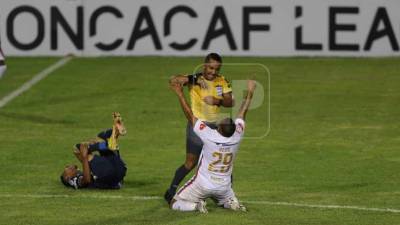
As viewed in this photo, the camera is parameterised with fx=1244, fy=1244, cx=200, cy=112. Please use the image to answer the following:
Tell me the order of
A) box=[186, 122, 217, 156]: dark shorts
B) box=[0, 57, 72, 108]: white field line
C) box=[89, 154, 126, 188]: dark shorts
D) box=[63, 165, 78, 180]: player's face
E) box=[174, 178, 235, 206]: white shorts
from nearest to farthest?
box=[174, 178, 235, 206]: white shorts, box=[186, 122, 217, 156]: dark shorts, box=[89, 154, 126, 188]: dark shorts, box=[63, 165, 78, 180]: player's face, box=[0, 57, 72, 108]: white field line

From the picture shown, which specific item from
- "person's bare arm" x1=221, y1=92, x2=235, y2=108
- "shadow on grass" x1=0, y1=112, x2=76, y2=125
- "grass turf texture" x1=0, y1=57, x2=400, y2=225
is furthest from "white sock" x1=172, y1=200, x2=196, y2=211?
"shadow on grass" x1=0, y1=112, x2=76, y2=125

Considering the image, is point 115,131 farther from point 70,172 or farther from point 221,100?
point 221,100

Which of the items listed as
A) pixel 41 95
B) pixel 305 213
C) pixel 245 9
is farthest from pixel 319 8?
pixel 305 213

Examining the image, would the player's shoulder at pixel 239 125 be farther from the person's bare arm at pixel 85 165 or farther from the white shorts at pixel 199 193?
the person's bare arm at pixel 85 165

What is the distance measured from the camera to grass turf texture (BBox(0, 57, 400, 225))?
59.6ft

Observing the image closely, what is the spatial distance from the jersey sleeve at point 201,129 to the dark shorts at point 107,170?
2530mm

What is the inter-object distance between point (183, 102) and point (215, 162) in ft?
3.34

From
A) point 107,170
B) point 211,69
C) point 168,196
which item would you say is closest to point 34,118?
point 107,170

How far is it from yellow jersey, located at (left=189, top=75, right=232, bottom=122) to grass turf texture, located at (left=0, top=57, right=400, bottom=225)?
1490mm

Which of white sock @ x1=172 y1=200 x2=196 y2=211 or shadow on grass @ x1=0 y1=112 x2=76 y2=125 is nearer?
white sock @ x1=172 y1=200 x2=196 y2=211

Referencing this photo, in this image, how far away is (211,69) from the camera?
720 inches

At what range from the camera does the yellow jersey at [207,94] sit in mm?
18594

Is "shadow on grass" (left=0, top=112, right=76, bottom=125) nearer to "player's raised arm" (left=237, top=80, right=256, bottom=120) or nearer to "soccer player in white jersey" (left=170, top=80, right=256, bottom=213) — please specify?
"soccer player in white jersey" (left=170, top=80, right=256, bottom=213)

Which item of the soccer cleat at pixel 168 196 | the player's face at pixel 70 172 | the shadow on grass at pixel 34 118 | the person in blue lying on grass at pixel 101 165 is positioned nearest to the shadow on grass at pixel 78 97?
the shadow on grass at pixel 34 118
